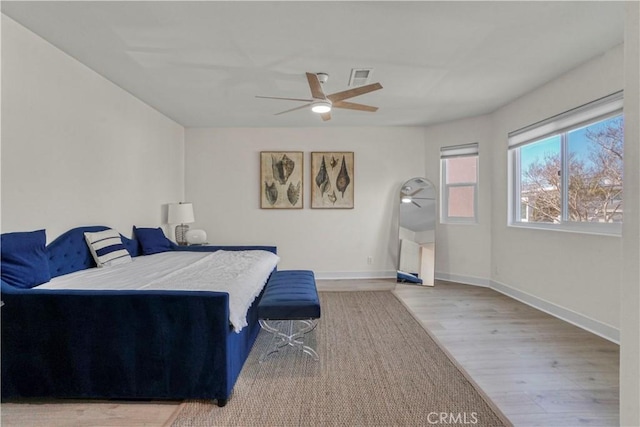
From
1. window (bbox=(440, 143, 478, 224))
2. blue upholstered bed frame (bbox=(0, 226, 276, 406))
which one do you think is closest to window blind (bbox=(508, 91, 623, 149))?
window (bbox=(440, 143, 478, 224))

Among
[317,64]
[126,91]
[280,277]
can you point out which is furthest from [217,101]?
[280,277]

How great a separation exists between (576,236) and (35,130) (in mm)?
4939

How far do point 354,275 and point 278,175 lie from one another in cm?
212

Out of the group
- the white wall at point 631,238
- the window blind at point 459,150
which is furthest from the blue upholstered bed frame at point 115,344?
the window blind at point 459,150

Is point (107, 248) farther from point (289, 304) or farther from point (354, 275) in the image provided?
→ point (354, 275)

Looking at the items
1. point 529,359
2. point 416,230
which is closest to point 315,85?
point 529,359

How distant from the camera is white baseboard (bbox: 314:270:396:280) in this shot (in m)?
5.07

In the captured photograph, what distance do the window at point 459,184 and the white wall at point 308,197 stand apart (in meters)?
0.44

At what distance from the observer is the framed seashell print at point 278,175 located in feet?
16.5

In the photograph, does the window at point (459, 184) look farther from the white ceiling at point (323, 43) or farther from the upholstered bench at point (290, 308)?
the upholstered bench at point (290, 308)

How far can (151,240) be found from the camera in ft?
12.2

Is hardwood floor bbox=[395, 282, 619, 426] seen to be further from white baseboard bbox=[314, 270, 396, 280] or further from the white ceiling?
the white ceiling

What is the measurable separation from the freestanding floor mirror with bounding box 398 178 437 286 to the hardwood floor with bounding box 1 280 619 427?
3.47ft

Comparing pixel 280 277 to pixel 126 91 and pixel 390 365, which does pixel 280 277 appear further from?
pixel 126 91
